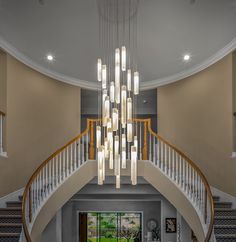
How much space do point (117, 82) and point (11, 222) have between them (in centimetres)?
334

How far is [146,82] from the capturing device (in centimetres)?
1039

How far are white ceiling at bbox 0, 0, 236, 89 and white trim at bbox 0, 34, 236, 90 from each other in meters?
0.03

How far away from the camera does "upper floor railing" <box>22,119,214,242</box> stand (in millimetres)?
6570

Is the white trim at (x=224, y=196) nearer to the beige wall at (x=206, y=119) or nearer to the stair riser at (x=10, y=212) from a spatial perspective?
the beige wall at (x=206, y=119)

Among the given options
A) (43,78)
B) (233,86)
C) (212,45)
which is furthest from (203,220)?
(43,78)

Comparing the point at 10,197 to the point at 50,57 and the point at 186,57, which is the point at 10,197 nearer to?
the point at 50,57

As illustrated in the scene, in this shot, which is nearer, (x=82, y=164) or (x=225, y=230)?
(x=225, y=230)

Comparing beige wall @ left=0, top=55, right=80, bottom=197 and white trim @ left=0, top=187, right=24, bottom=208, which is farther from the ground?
beige wall @ left=0, top=55, right=80, bottom=197

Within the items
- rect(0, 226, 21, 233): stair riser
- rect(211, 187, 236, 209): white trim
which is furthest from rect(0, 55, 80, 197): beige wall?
rect(211, 187, 236, 209): white trim

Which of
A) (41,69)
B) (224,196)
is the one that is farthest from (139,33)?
(224,196)

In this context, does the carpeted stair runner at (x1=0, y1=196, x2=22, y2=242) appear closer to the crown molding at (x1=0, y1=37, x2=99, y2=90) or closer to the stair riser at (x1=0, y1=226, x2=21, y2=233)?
the stair riser at (x1=0, y1=226, x2=21, y2=233)

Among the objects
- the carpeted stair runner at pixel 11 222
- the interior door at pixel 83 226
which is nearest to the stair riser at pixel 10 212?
the carpeted stair runner at pixel 11 222

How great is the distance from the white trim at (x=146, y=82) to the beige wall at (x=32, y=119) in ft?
0.45

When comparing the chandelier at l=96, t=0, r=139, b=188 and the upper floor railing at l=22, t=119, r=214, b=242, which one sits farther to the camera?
the upper floor railing at l=22, t=119, r=214, b=242
